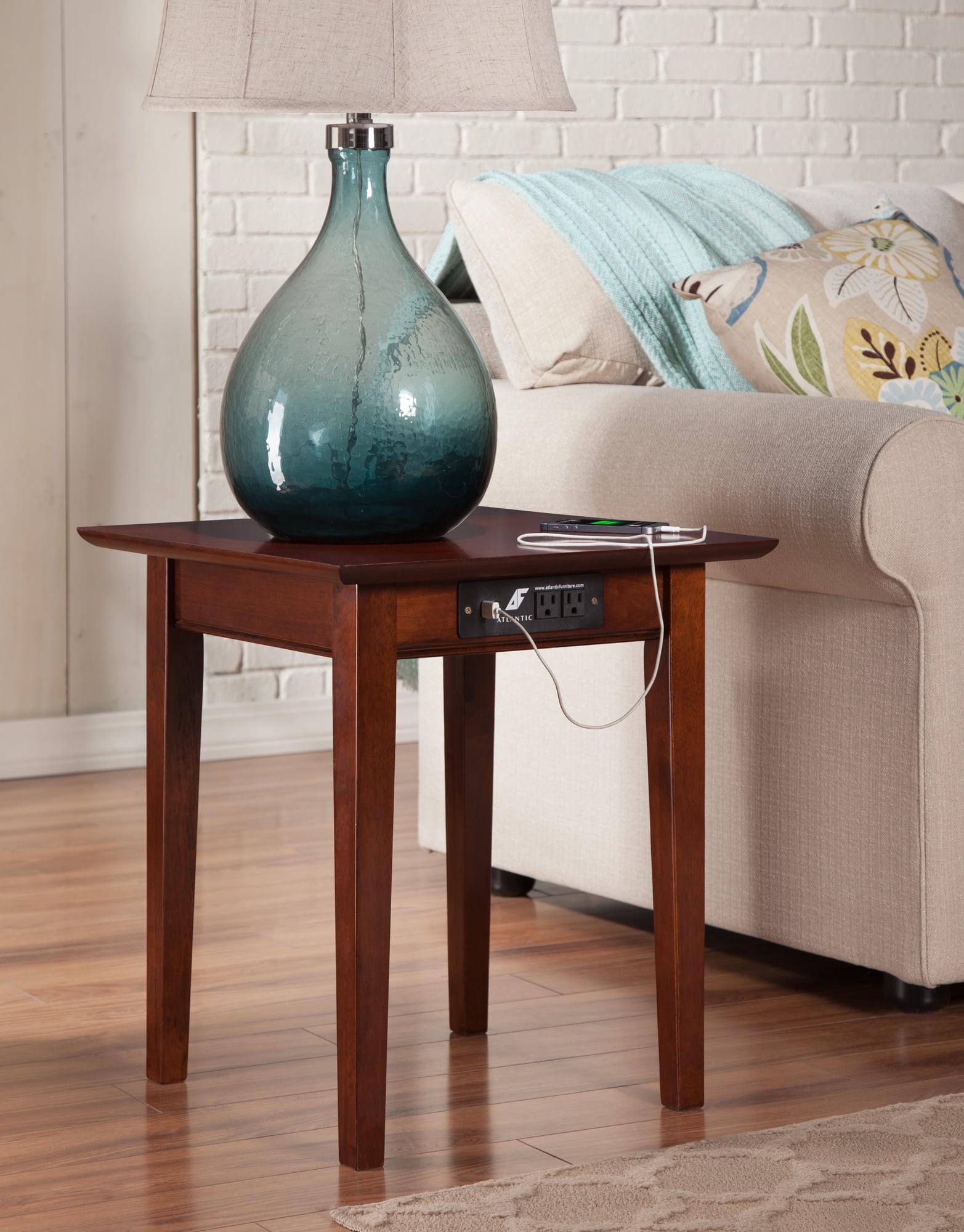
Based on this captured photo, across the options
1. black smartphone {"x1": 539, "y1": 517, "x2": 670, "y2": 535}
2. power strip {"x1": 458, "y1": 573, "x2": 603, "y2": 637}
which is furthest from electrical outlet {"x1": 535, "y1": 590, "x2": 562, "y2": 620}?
black smartphone {"x1": 539, "y1": 517, "x2": 670, "y2": 535}

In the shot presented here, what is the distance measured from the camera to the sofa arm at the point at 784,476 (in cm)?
172

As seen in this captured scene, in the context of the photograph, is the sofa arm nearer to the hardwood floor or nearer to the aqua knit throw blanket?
the aqua knit throw blanket

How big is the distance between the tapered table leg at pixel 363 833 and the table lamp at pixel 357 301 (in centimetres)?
14

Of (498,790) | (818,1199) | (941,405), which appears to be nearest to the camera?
(818,1199)

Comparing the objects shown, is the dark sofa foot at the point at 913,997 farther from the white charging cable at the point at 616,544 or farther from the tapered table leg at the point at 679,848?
the white charging cable at the point at 616,544

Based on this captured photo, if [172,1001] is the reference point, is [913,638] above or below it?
above

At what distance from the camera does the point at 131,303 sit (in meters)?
Result: 3.21

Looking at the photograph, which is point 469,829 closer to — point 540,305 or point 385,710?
point 385,710

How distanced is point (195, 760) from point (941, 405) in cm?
93

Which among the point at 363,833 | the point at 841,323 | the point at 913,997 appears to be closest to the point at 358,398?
the point at 363,833

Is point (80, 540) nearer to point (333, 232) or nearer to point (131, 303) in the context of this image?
point (131, 303)

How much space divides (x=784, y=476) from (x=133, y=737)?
5.75 ft

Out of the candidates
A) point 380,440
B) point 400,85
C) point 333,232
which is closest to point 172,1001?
point 380,440

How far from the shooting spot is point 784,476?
5.85 ft
